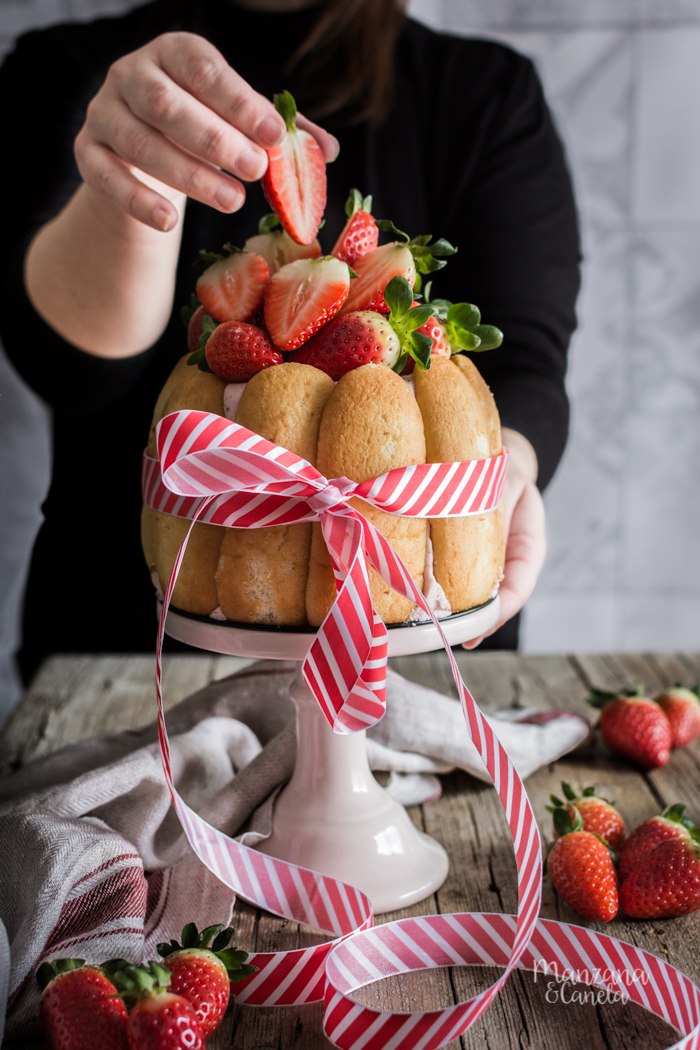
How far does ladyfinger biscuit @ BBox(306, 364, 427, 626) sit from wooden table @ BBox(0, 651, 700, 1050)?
258 mm

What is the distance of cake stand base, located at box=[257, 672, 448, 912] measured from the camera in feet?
2.27

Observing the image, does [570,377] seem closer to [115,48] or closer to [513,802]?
[115,48]

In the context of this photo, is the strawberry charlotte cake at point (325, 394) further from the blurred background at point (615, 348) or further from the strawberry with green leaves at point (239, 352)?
the blurred background at point (615, 348)

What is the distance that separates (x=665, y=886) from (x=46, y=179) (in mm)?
1096

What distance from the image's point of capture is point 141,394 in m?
1.25

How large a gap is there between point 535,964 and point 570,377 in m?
1.53

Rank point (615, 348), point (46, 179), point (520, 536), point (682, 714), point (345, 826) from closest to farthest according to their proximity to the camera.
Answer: point (345, 826) → point (520, 536) → point (682, 714) → point (46, 179) → point (615, 348)

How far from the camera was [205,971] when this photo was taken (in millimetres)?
533

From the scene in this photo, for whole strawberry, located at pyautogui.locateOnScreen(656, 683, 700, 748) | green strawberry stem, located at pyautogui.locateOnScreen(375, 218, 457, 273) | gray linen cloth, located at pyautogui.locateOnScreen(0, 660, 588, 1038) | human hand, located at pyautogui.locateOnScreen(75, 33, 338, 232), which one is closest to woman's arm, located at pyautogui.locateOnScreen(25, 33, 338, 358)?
human hand, located at pyautogui.locateOnScreen(75, 33, 338, 232)

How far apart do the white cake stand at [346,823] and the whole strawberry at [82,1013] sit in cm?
21

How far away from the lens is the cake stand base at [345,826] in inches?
27.2

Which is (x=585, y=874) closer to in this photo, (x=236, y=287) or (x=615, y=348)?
(x=236, y=287)

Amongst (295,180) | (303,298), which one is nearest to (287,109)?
(295,180)

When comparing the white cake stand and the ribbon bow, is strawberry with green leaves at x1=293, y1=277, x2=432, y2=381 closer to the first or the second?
the ribbon bow
